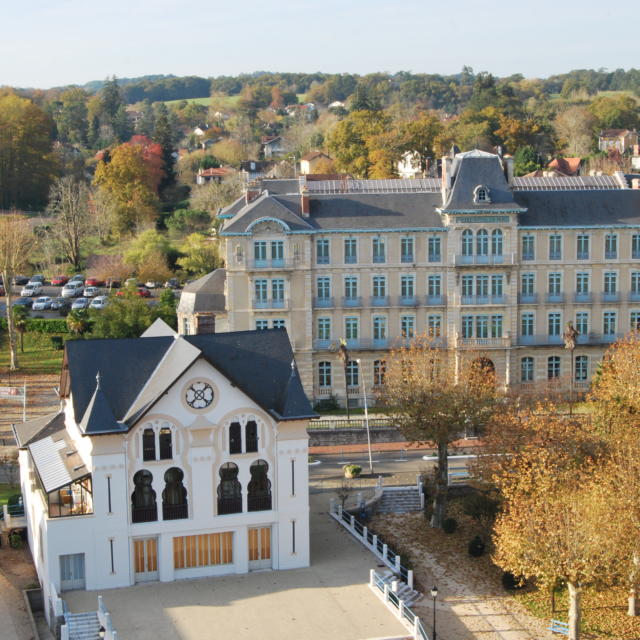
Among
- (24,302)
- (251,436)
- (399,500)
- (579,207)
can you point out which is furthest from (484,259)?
(24,302)

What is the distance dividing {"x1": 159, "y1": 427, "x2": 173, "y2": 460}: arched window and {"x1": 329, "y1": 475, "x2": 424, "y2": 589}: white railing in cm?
1011

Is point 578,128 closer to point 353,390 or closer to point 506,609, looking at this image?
point 353,390

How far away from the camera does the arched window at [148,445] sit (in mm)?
45250


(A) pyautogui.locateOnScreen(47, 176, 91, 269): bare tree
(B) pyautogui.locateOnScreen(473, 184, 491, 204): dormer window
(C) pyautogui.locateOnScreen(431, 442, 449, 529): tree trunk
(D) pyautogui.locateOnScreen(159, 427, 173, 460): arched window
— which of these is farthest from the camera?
(A) pyautogui.locateOnScreen(47, 176, 91, 269): bare tree

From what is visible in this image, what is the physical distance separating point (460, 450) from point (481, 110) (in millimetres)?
82870

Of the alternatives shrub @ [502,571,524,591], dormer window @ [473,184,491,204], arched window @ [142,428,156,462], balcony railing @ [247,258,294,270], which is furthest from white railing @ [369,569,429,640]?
dormer window @ [473,184,491,204]

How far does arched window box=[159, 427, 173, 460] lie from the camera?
45406 millimetres

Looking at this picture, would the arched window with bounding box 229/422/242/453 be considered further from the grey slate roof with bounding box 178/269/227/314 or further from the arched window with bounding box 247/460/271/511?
the grey slate roof with bounding box 178/269/227/314

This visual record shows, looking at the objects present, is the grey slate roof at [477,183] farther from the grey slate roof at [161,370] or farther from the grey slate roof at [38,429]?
the grey slate roof at [38,429]

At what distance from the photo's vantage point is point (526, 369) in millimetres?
73000

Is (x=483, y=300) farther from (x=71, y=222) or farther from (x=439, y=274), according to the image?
(x=71, y=222)

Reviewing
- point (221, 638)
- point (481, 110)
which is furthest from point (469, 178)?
point (481, 110)

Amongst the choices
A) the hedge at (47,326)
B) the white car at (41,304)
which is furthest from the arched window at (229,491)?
the white car at (41,304)

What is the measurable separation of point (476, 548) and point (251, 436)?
38.8 feet
